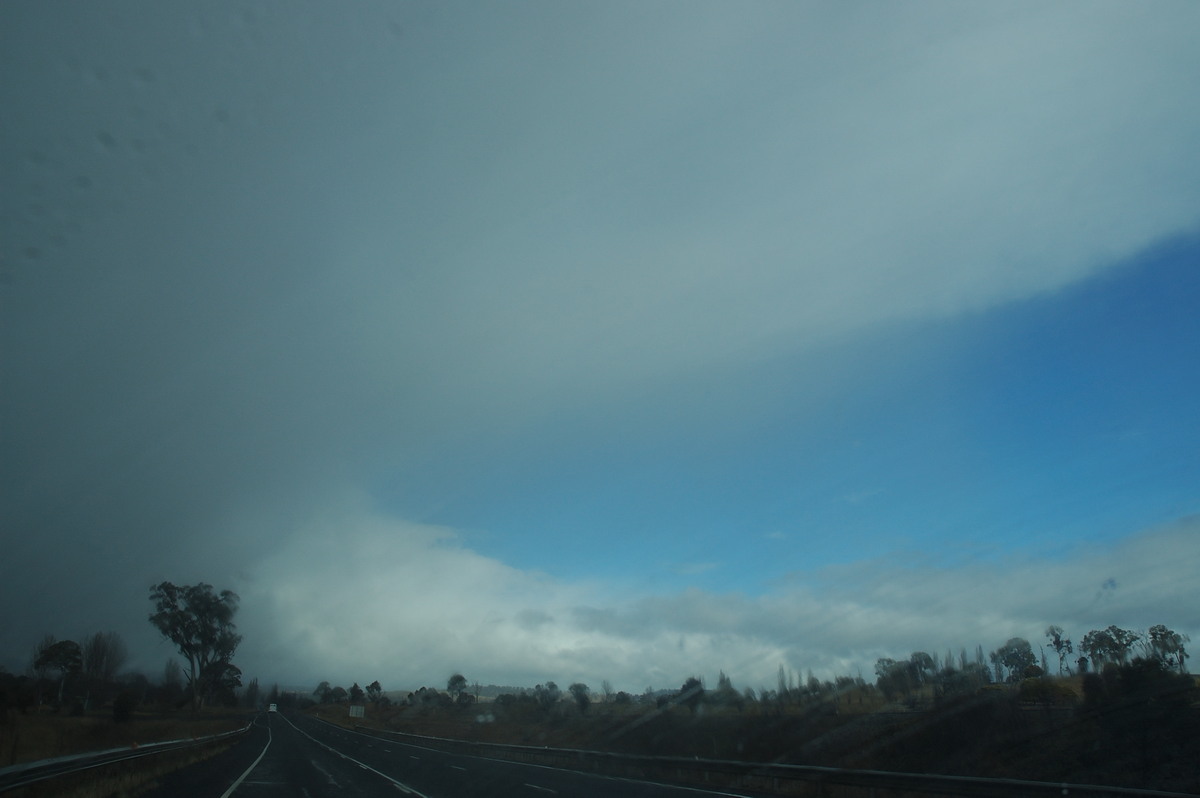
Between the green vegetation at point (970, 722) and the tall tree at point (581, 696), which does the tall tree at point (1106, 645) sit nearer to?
the green vegetation at point (970, 722)

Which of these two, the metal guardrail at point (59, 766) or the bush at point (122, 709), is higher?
the metal guardrail at point (59, 766)

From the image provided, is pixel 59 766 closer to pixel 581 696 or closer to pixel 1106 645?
pixel 1106 645

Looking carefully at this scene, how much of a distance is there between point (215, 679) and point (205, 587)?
2614 centimetres

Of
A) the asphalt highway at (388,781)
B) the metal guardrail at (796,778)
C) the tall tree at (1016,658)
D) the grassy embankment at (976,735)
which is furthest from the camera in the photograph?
the tall tree at (1016,658)

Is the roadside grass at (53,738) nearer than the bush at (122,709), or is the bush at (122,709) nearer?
the roadside grass at (53,738)

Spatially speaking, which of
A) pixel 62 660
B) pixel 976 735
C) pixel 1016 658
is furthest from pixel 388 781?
pixel 62 660

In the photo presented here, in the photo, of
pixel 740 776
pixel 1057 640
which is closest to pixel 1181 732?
pixel 740 776

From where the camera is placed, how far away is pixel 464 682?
13925 centimetres

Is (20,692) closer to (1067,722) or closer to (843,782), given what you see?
(843,782)

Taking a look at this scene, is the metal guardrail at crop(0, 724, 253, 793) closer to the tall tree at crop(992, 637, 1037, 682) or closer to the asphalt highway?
the asphalt highway

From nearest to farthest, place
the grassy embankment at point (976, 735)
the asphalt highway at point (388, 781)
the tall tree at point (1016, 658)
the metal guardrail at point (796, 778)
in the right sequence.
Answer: the metal guardrail at point (796, 778), the grassy embankment at point (976, 735), the asphalt highway at point (388, 781), the tall tree at point (1016, 658)

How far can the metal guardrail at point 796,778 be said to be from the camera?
1616 centimetres

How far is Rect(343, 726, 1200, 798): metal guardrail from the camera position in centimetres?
1616

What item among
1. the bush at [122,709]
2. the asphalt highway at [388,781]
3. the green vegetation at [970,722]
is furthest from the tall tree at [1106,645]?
the bush at [122,709]
